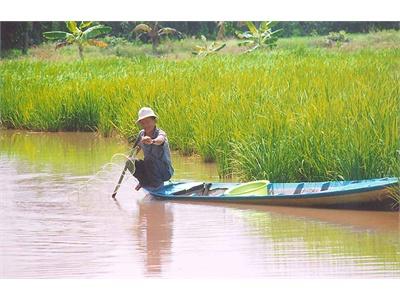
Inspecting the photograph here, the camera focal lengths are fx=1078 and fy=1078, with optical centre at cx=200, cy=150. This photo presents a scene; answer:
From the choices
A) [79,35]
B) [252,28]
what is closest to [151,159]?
[79,35]

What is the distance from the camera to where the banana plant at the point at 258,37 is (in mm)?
8648

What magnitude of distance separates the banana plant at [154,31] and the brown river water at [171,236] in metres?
1.08

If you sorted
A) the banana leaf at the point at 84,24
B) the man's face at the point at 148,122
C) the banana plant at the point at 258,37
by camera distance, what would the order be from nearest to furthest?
1. the man's face at the point at 148,122
2. the banana leaf at the point at 84,24
3. the banana plant at the point at 258,37

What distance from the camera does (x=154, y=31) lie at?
26.2ft

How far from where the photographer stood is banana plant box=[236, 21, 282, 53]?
865 cm

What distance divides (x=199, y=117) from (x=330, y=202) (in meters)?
2.04

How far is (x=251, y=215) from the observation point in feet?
22.8

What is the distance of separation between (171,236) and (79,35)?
219 cm

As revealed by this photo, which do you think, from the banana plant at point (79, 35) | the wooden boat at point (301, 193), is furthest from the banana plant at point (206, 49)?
the wooden boat at point (301, 193)

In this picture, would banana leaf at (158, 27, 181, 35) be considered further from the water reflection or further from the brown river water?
the water reflection

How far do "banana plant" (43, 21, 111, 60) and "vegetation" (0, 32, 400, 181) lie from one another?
11.5 inches

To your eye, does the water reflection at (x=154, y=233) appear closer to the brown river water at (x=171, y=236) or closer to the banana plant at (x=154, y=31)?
the brown river water at (x=171, y=236)

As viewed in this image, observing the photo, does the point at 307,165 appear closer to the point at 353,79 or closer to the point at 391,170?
the point at 391,170
